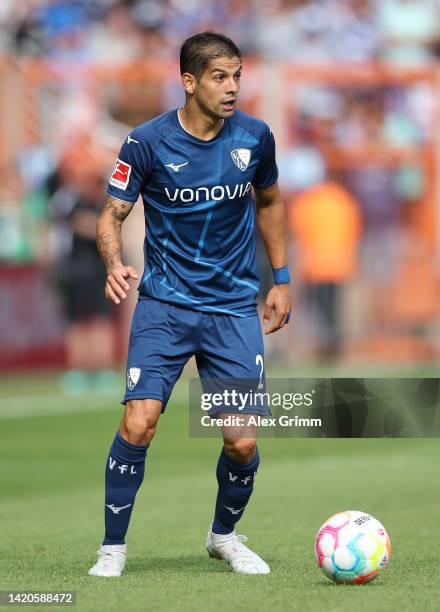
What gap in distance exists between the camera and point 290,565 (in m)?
6.56

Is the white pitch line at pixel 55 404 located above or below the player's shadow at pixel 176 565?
above

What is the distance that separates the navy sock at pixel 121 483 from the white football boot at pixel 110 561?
33 millimetres

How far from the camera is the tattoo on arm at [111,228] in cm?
637

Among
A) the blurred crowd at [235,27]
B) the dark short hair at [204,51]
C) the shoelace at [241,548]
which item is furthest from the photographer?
the blurred crowd at [235,27]

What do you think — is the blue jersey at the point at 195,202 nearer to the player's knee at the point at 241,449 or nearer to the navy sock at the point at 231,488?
the player's knee at the point at 241,449

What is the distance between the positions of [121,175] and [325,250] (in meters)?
13.7

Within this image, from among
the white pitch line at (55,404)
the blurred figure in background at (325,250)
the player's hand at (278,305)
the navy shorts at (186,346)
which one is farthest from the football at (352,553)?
the blurred figure in background at (325,250)

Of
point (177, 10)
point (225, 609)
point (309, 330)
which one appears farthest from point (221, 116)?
point (177, 10)

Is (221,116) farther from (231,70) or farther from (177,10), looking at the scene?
(177,10)

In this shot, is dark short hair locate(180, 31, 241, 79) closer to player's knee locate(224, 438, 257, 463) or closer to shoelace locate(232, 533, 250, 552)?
player's knee locate(224, 438, 257, 463)

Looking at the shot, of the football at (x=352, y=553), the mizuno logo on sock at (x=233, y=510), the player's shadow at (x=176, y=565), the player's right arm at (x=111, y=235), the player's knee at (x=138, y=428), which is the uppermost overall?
the player's right arm at (x=111, y=235)

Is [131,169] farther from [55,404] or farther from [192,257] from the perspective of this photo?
[55,404]

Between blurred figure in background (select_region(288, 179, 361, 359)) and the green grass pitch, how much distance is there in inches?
212

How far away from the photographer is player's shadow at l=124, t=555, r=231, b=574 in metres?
6.46
